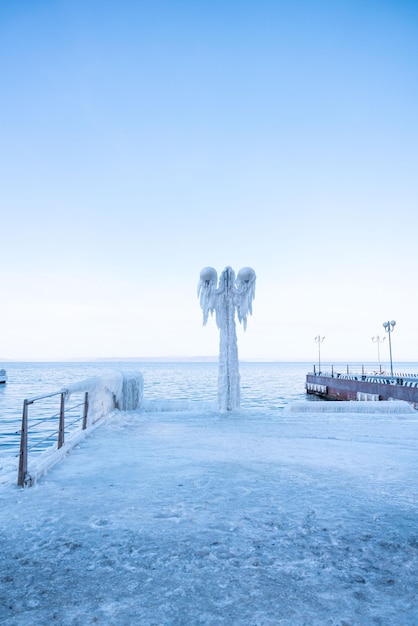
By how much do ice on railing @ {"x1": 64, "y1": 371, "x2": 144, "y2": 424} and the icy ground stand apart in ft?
11.5

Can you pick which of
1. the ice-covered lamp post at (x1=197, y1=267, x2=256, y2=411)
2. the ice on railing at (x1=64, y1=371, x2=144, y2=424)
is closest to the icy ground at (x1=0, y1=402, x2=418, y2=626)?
the ice on railing at (x1=64, y1=371, x2=144, y2=424)

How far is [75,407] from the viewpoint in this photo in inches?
331

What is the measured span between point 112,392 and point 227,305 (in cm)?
477

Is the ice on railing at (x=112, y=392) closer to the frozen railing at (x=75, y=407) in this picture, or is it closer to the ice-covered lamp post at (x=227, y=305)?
the frozen railing at (x=75, y=407)

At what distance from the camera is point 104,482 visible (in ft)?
16.0

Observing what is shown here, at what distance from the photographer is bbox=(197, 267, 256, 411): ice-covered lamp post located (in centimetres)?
1209

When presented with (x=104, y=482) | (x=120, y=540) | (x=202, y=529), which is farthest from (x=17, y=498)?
(x=202, y=529)

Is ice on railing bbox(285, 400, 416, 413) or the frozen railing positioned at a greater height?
the frozen railing

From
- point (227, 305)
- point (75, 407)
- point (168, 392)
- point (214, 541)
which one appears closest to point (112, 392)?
point (75, 407)

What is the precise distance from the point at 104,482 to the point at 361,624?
139 inches

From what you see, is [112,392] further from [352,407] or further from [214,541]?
[214,541]

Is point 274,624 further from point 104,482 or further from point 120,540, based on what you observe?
point 104,482

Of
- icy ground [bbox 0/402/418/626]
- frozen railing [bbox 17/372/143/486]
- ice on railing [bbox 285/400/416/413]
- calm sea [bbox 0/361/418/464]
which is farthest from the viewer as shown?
calm sea [bbox 0/361/418/464]

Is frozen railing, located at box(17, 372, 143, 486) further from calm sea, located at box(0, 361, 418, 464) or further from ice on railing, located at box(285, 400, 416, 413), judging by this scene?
ice on railing, located at box(285, 400, 416, 413)
